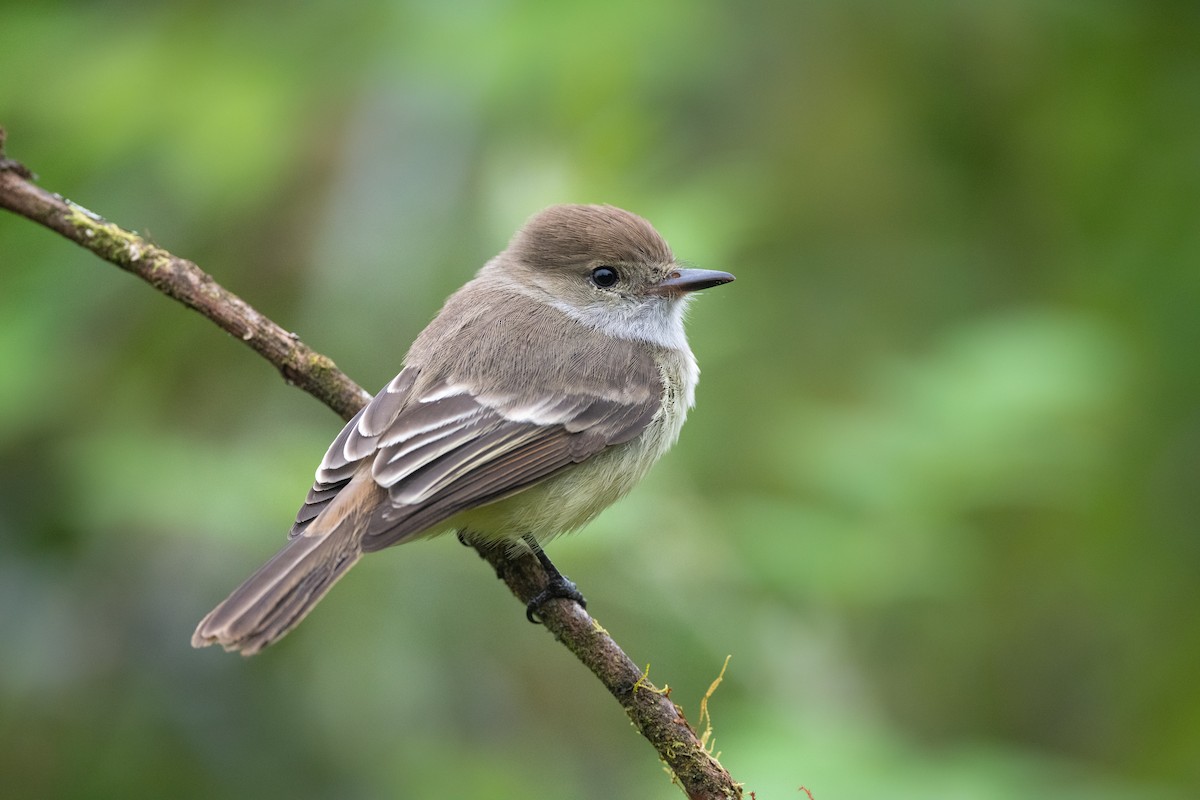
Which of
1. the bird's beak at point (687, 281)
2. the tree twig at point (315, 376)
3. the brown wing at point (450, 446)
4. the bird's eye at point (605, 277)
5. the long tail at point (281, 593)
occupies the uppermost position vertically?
the bird's beak at point (687, 281)

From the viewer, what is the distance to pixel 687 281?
178 inches

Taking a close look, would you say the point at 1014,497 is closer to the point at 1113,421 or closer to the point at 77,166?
the point at 1113,421

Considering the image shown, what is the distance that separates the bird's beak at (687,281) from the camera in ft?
14.3

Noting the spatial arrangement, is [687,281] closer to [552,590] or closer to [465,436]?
[465,436]

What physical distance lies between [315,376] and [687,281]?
152cm

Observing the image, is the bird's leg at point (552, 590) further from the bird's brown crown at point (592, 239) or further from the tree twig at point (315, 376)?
the bird's brown crown at point (592, 239)

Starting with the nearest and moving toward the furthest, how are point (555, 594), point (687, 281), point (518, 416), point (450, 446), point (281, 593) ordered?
point (281, 593)
point (555, 594)
point (450, 446)
point (518, 416)
point (687, 281)

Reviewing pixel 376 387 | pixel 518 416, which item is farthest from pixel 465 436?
pixel 376 387

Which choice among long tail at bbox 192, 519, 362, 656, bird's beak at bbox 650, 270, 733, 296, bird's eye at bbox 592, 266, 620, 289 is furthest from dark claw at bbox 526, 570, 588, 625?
bird's eye at bbox 592, 266, 620, 289

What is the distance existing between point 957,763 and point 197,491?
91.7 inches

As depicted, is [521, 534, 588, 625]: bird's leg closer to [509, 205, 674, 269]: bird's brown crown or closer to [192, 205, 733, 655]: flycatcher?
[192, 205, 733, 655]: flycatcher

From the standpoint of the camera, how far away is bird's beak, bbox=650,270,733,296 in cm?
437

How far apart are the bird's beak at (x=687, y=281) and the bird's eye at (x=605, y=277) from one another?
6.1 inches

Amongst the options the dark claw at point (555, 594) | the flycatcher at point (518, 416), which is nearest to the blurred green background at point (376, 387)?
the flycatcher at point (518, 416)
